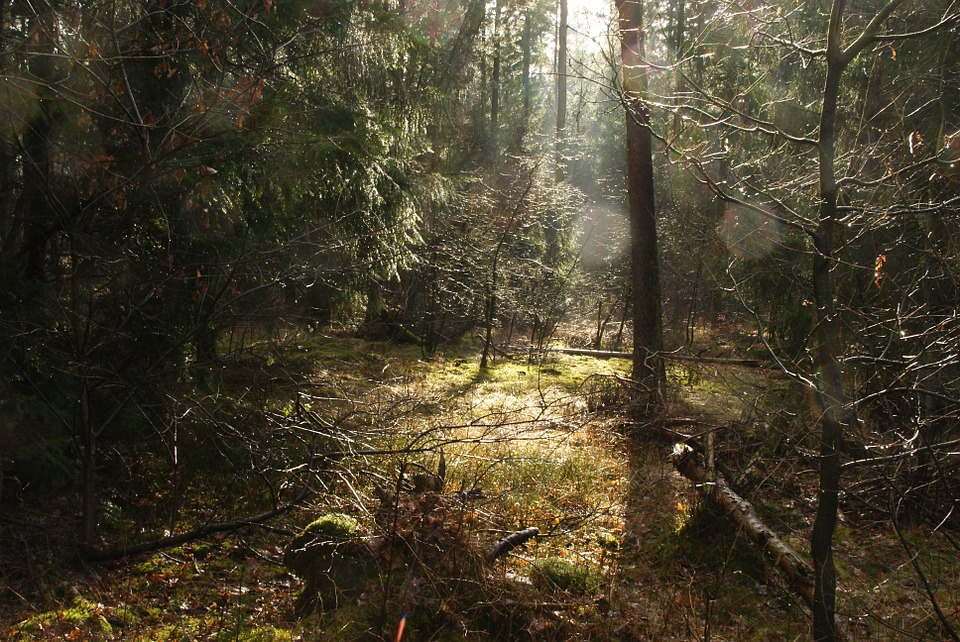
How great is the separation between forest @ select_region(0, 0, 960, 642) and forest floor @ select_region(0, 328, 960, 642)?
0.03 meters

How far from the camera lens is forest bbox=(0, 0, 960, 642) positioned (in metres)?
4.15

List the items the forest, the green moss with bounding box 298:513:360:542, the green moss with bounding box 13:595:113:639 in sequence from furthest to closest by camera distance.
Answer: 1. the green moss with bounding box 298:513:360:542
2. the forest
3. the green moss with bounding box 13:595:113:639

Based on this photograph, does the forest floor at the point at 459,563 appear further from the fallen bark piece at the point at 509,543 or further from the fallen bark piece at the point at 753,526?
the fallen bark piece at the point at 753,526

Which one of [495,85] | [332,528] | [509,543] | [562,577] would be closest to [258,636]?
[332,528]

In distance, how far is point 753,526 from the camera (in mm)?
5340

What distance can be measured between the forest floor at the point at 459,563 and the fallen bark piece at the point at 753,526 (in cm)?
18

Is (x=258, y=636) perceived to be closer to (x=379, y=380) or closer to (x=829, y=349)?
(x=379, y=380)

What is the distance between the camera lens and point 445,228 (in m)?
15.3

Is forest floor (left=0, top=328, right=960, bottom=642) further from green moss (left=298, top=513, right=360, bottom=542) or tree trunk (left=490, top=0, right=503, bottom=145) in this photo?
tree trunk (left=490, top=0, right=503, bottom=145)

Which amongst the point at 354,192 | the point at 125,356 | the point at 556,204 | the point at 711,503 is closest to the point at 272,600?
the point at 125,356

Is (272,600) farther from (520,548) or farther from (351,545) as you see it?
(520,548)

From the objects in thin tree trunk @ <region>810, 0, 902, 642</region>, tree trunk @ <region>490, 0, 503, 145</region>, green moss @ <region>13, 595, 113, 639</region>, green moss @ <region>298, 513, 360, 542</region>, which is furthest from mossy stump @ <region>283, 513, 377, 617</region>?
tree trunk @ <region>490, 0, 503, 145</region>

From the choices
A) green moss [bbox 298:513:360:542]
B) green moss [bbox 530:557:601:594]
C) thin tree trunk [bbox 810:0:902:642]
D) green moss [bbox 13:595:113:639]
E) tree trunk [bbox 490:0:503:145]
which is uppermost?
tree trunk [bbox 490:0:503:145]

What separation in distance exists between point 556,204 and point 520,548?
1248cm
